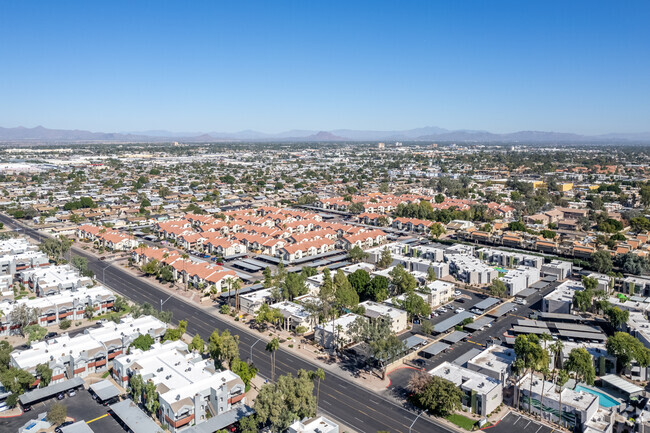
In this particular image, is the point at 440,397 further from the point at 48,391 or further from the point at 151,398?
the point at 48,391

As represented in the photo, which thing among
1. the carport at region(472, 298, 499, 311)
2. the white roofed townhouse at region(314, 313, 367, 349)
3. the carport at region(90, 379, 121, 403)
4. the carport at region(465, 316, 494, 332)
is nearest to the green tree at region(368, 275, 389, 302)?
Result: the white roofed townhouse at region(314, 313, 367, 349)

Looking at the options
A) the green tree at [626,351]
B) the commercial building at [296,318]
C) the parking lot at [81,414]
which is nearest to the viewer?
the parking lot at [81,414]

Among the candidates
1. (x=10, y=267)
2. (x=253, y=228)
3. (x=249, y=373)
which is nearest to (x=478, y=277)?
(x=249, y=373)

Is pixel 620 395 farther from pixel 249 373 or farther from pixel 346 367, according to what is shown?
pixel 249 373

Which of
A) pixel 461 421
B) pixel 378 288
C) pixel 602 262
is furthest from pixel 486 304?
pixel 461 421

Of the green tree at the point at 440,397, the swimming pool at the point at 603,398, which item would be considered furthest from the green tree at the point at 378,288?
the swimming pool at the point at 603,398

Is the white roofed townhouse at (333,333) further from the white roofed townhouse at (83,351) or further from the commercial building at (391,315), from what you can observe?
the white roofed townhouse at (83,351)

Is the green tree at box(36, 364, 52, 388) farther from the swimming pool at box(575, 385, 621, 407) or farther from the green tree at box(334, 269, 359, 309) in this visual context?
the swimming pool at box(575, 385, 621, 407)
